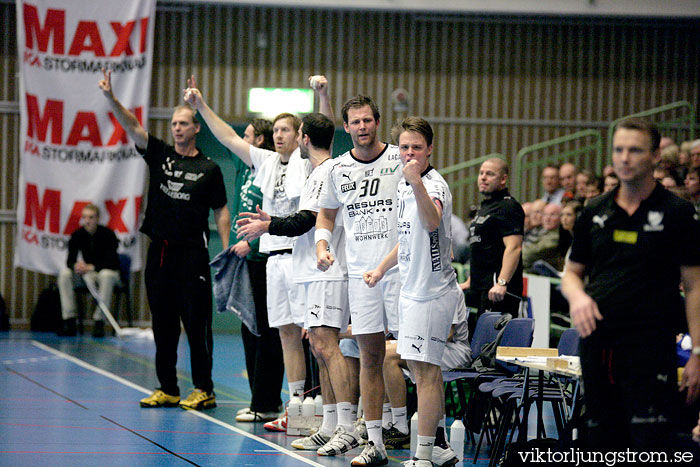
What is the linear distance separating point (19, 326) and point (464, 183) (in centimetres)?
693

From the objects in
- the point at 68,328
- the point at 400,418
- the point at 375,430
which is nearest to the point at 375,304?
the point at 375,430

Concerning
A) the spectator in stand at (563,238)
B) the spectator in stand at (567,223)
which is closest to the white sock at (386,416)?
the spectator in stand at (563,238)

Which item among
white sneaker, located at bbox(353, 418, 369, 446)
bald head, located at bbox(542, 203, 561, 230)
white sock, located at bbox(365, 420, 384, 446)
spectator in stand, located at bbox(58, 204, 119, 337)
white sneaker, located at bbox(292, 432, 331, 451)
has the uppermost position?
bald head, located at bbox(542, 203, 561, 230)

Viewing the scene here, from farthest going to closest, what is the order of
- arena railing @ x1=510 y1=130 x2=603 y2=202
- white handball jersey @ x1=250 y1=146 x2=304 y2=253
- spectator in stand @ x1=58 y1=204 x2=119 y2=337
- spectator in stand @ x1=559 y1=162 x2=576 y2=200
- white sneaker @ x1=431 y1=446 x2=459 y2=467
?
arena railing @ x1=510 y1=130 x2=603 y2=202
spectator in stand @ x1=58 y1=204 x2=119 y2=337
spectator in stand @ x1=559 y1=162 x2=576 y2=200
white handball jersey @ x1=250 y1=146 x2=304 y2=253
white sneaker @ x1=431 y1=446 x2=459 y2=467

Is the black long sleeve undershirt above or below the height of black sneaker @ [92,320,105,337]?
above

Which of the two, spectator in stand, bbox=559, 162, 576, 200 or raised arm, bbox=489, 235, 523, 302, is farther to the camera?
spectator in stand, bbox=559, 162, 576, 200

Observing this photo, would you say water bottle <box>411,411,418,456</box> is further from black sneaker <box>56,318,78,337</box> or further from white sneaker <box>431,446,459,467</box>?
black sneaker <box>56,318,78,337</box>

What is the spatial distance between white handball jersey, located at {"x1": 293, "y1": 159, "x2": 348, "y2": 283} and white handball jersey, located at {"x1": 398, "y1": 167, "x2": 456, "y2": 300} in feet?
2.60

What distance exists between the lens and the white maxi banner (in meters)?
13.5

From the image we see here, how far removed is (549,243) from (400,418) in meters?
4.88

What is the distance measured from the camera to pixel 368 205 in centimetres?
551

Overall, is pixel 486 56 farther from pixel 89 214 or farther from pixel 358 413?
pixel 358 413

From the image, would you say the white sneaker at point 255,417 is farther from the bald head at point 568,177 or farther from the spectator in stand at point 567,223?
the bald head at point 568,177

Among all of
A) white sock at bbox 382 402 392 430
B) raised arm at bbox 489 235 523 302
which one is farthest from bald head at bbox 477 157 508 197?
white sock at bbox 382 402 392 430
